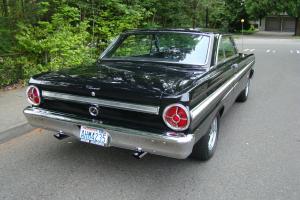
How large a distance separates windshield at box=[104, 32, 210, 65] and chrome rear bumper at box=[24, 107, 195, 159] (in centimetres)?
144

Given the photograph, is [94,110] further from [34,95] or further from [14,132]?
[14,132]

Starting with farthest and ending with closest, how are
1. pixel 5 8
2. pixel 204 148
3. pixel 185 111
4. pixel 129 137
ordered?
pixel 5 8 → pixel 204 148 → pixel 129 137 → pixel 185 111

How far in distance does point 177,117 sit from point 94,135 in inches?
37.5

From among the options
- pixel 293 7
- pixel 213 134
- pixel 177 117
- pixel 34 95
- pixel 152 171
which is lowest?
pixel 152 171

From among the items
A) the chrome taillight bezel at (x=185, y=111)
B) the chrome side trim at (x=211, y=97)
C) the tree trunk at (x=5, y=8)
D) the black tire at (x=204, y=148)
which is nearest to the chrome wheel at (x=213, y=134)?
the black tire at (x=204, y=148)

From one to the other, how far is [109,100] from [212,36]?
6.61 ft

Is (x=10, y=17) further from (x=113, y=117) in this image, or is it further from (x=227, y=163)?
(x=227, y=163)

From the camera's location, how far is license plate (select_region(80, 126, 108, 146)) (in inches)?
147

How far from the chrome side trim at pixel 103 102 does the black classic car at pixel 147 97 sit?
0.01 metres

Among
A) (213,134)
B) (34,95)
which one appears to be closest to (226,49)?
(213,134)

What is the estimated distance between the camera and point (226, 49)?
18.5ft

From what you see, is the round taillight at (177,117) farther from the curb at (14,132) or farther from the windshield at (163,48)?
the curb at (14,132)

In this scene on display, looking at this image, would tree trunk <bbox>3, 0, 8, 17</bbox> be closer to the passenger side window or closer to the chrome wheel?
the passenger side window

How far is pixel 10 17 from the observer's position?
8391 mm
